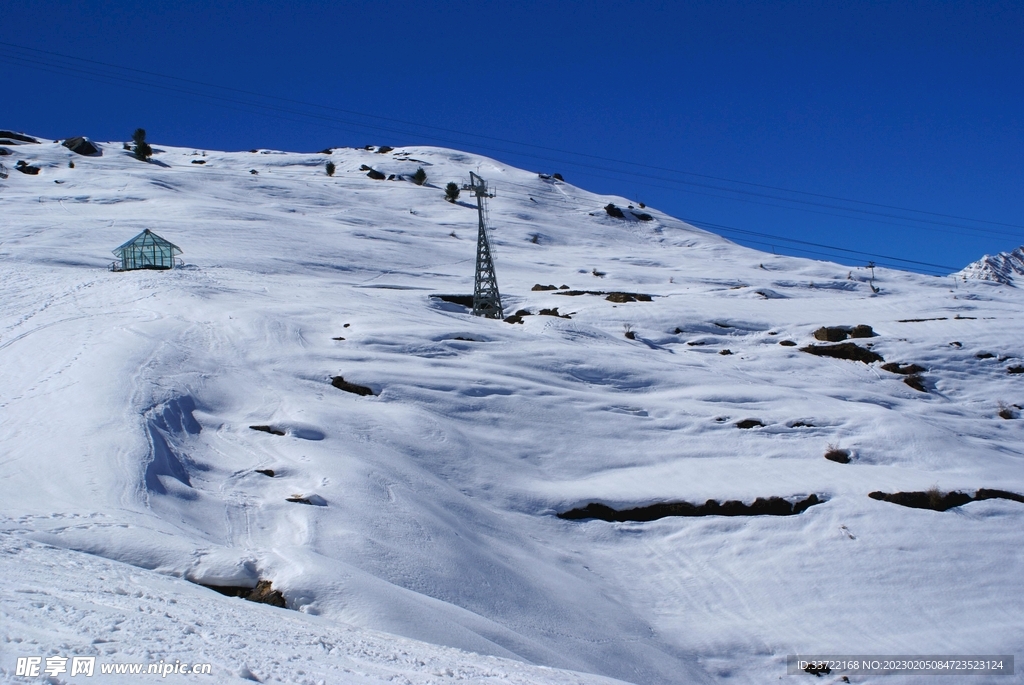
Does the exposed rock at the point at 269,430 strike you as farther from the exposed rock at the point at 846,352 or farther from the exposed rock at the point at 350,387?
the exposed rock at the point at 846,352

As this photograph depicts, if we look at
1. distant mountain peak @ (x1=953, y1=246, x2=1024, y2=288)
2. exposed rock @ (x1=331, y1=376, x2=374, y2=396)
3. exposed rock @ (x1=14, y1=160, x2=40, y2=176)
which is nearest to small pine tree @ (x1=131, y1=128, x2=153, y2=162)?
exposed rock @ (x1=14, y1=160, x2=40, y2=176)

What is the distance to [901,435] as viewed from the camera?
59.9ft

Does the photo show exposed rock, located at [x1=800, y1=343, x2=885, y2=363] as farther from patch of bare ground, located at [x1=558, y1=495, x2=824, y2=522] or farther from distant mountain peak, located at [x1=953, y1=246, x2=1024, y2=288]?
distant mountain peak, located at [x1=953, y1=246, x2=1024, y2=288]

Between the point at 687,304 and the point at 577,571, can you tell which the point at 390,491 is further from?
the point at 687,304

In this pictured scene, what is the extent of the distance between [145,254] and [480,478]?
2581 cm

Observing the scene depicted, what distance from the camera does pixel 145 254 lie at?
109 ft

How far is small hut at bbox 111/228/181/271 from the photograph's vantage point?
108ft

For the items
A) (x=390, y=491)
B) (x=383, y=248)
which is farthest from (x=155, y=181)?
(x=390, y=491)

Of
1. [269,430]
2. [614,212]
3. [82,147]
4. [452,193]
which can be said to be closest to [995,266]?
[614,212]

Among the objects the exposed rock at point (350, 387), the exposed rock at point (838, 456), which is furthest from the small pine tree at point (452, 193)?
the exposed rock at point (838, 456)

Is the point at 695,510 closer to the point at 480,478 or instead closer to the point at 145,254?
the point at 480,478

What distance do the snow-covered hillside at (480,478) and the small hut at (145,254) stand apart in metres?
1.52

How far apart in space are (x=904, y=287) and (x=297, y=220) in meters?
40.8

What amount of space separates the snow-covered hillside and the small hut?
60.0 inches
